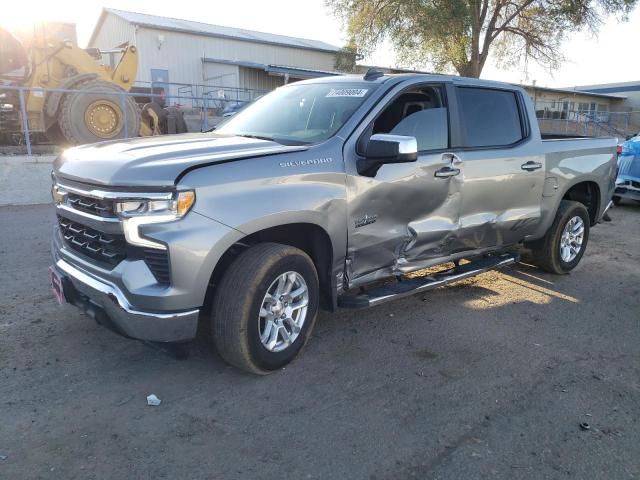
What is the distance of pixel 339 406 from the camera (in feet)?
10.2

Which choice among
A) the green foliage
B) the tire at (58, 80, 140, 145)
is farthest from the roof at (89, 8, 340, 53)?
the tire at (58, 80, 140, 145)

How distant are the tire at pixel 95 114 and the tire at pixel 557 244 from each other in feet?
29.2

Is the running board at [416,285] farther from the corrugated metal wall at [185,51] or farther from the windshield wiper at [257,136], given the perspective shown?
the corrugated metal wall at [185,51]

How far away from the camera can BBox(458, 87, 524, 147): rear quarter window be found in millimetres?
4543

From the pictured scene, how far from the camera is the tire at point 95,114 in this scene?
11.1m

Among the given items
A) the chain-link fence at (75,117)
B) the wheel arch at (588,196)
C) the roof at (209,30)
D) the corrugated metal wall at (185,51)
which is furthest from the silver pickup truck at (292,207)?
the roof at (209,30)

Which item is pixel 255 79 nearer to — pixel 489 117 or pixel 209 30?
pixel 209 30

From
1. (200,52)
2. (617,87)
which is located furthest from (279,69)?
(617,87)

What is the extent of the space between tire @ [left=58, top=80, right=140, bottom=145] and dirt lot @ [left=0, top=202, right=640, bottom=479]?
7.40 metres

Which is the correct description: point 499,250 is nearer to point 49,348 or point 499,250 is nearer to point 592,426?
point 592,426

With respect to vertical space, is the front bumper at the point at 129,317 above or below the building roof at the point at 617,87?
below

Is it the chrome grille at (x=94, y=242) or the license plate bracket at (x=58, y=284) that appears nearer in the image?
the chrome grille at (x=94, y=242)

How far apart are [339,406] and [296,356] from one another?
583 millimetres

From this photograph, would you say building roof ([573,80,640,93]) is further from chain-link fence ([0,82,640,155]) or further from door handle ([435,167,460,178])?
door handle ([435,167,460,178])
